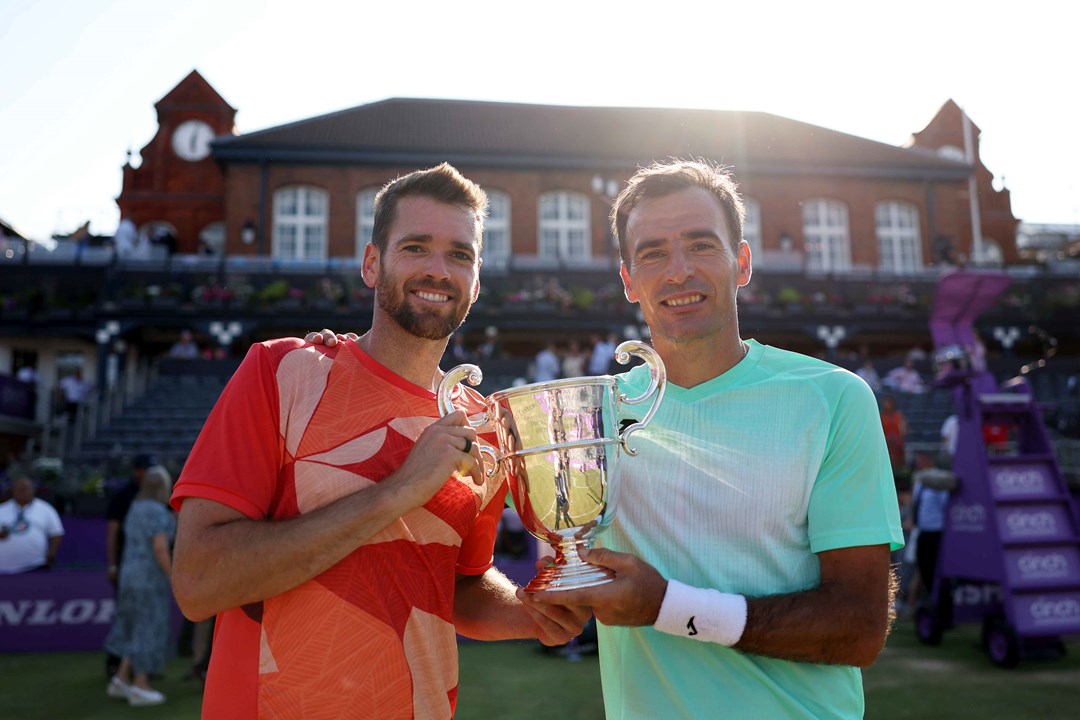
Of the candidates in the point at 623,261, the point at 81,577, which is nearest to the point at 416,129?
the point at 81,577

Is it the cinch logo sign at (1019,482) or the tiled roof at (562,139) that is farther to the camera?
the tiled roof at (562,139)

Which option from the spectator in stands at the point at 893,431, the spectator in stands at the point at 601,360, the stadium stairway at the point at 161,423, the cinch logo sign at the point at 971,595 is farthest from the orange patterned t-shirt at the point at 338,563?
the spectator in stands at the point at 601,360

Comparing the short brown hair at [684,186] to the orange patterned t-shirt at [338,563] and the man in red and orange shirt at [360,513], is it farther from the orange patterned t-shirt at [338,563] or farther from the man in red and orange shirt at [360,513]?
the orange patterned t-shirt at [338,563]

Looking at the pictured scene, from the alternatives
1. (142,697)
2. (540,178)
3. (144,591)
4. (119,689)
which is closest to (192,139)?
(540,178)

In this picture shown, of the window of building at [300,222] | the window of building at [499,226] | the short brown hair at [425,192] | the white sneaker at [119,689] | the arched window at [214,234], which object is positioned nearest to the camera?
the short brown hair at [425,192]

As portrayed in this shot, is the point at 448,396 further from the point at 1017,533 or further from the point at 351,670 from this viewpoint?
the point at 1017,533

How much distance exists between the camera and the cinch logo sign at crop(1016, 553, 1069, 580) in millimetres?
7293

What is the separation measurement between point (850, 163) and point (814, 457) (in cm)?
3089

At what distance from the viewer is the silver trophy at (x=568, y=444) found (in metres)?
1.98

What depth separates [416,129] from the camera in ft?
98.1

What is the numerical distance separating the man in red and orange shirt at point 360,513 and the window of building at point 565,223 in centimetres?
2683

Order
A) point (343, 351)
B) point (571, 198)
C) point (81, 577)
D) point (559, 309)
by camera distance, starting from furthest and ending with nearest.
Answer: point (571, 198) < point (559, 309) < point (81, 577) < point (343, 351)

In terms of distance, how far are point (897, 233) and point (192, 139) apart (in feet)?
94.3

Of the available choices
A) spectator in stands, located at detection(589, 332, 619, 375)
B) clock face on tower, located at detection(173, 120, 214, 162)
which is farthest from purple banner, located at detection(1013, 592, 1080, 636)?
clock face on tower, located at detection(173, 120, 214, 162)
